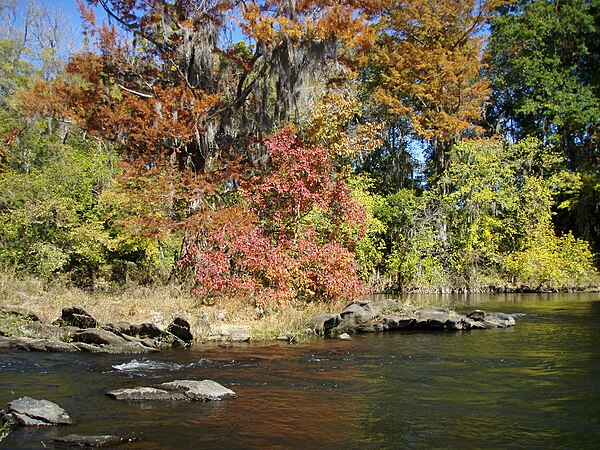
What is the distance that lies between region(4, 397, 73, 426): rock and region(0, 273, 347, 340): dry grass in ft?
21.0

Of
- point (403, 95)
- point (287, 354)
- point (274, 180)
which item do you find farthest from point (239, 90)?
point (403, 95)

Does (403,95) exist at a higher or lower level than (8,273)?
higher

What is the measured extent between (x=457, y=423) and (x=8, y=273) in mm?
14300

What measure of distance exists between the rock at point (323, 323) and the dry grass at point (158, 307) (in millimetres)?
227

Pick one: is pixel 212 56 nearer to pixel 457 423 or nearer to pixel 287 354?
pixel 287 354

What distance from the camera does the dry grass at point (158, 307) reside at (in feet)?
43.4

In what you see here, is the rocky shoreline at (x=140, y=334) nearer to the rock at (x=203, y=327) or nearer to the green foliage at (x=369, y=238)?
the rock at (x=203, y=327)

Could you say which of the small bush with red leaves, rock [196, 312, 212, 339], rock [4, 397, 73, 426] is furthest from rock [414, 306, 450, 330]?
rock [4, 397, 73, 426]

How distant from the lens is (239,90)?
17.5 m

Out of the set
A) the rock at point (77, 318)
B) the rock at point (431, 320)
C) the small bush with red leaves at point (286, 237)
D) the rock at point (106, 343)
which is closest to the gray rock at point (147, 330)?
the rock at point (106, 343)

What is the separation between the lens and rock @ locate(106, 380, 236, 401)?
7.22 meters

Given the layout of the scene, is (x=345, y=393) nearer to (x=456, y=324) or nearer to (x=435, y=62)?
(x=456, y=324)

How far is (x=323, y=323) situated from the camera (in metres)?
13.7

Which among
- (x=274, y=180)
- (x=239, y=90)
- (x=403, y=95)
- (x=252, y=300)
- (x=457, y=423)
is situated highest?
(x=403, y=95)
